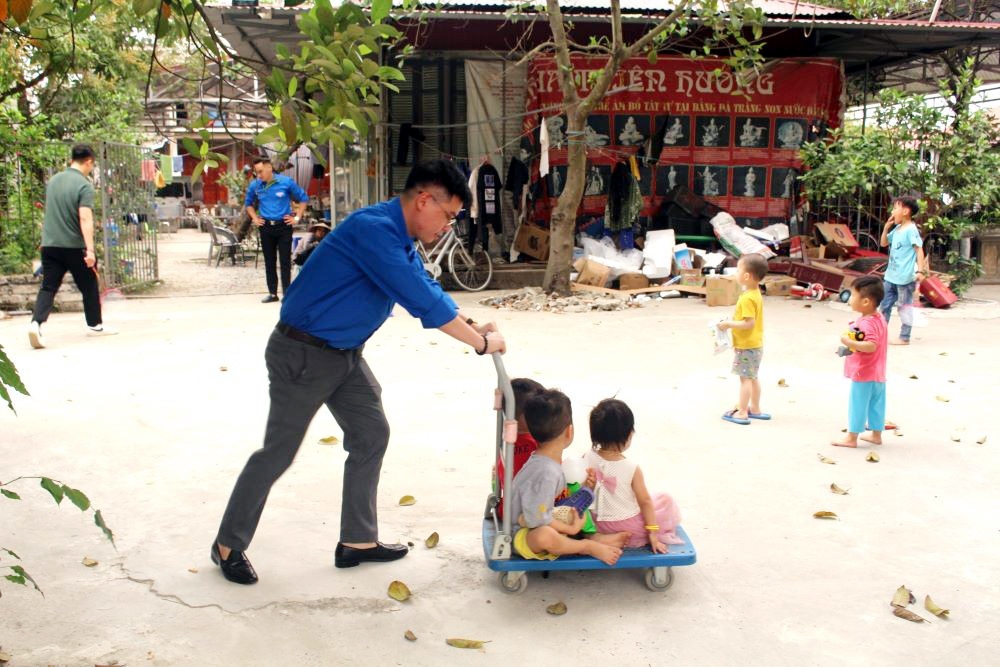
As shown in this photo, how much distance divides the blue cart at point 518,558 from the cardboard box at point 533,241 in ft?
33.7

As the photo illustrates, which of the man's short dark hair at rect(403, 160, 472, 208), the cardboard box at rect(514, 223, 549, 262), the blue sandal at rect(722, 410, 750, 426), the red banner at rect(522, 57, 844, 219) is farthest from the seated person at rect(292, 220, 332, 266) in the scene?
the man's short dark hair at rect(403, 160, 472, 208)

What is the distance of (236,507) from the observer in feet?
12.3

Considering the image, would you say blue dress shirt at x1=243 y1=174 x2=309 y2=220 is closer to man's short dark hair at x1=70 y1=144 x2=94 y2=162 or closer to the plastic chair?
man's short dark hair at x1=70 y1=144 x2=94 y2=162

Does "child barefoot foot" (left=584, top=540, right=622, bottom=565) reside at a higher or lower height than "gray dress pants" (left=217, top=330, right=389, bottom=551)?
lower

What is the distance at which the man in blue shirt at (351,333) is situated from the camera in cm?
348

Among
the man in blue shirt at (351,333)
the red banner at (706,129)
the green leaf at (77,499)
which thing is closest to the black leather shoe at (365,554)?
the man in blue shirt at (351,333)

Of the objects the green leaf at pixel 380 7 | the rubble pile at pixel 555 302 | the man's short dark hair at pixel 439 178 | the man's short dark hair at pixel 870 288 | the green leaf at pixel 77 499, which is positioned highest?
the green leaf at pixel 380 7

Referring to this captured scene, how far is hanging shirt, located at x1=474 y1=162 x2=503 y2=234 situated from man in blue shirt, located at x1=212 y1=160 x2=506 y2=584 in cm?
970

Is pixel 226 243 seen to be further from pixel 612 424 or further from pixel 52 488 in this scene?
A: pixel 52 488

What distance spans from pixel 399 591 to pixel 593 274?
953 cm

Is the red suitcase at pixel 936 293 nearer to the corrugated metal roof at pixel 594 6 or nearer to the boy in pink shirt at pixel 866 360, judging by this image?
the corrugated metal roof at pixel 594 6

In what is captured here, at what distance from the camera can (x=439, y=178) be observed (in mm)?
3494

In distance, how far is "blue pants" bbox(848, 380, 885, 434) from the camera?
5664 mm

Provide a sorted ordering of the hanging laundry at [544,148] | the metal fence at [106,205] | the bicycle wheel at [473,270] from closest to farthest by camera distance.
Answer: the metal fence at [106,205]
the hanging laundry at [544,148]
the bicycle wheel at [473,270]
